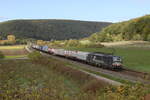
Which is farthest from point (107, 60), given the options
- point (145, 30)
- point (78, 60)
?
point (145, 30)

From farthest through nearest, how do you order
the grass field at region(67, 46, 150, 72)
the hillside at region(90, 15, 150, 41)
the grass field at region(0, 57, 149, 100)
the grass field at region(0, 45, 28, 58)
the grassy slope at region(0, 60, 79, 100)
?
the hillside at region(90, 15, 150, 41) < the grass field at region(0, 45, 28, 58) < the grass field at region(67, 46, 150, 72) < the grassy slope at region(0, 60, 79, 100) < the grass field at region(0, 57, 149, 100)

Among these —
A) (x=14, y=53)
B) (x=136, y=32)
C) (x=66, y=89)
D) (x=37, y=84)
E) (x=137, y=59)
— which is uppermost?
(x=37, y=84)

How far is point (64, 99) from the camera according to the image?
14.1 meters

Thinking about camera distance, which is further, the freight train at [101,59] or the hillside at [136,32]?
the hillside at [136,32]

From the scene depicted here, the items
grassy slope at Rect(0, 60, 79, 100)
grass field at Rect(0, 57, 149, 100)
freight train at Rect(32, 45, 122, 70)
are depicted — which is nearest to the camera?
grass field at Rect(0, 57, 149, 100)

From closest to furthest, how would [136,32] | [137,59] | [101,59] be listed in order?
[101,59] < [137,59] < [136,32]

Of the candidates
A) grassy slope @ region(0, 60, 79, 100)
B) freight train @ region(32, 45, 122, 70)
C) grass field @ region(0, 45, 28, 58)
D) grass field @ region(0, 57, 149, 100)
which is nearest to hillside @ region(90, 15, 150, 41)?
grass field @ region(0, 45, 28, 58)

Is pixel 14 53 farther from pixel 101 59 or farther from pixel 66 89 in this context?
pixel 66 89

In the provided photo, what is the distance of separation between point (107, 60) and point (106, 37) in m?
131

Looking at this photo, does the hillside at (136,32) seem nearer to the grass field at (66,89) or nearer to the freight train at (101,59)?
the freight train at (101,59)

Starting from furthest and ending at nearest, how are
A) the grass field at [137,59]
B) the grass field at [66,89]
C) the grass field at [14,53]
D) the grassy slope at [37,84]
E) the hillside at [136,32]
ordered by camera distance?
1. the hillside at [136,32]
2. the grass field at [14,53]
3. the grass field at [137,59]
4. the grassy slope at [37,84]
5. the grass field at [66,89]

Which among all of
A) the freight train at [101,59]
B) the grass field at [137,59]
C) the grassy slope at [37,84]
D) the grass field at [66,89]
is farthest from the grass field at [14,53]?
the grassy slope at [37,84]

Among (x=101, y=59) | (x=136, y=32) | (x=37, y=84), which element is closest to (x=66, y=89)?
(x=37, y=84)

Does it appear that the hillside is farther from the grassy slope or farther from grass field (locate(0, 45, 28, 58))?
the grassy slope
